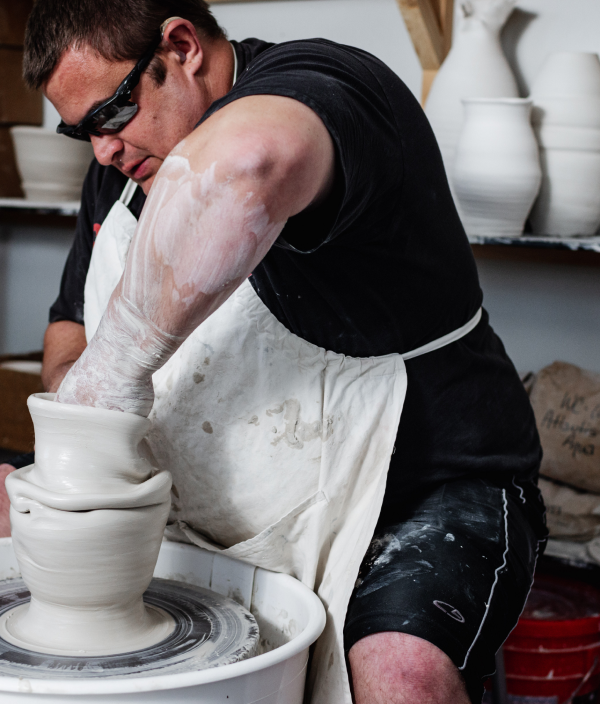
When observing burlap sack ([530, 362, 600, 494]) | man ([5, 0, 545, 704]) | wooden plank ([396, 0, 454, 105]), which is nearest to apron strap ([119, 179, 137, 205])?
man ([5, 0, 545, 704])

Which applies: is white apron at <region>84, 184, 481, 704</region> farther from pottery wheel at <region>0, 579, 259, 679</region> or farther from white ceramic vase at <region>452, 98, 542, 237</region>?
white ceramic vase at <region>452, 98, 542, 237</region>

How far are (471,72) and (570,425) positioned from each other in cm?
87

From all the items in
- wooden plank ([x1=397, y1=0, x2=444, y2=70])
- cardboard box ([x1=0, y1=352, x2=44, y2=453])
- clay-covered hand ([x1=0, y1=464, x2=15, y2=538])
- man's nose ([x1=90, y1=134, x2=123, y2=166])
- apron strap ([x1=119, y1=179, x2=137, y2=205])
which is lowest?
cardboard box ([x1=0, y1=352, x2=44, y2=453])

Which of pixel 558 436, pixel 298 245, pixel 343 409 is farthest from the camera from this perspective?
pixel 558 436

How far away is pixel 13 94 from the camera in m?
2.60

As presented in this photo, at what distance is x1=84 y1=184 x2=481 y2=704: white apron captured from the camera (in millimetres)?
954

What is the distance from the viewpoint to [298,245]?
75 cm

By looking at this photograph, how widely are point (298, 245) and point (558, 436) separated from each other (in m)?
1.27

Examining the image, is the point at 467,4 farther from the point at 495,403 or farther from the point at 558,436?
the point at 495,403

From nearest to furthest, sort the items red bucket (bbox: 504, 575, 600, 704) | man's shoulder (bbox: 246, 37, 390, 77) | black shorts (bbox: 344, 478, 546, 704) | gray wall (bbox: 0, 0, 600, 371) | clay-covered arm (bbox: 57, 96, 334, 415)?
clay-covered arm (bbox: 57, 96, 334, 415) < man's shoulder (bbox: 246, 37, 390, 77) < black shorts (bbox: 344, 478, 546, 704) < red bucket (bbox: 504, 575, 600, 704) < gray wall (bbox: 0, 0, 600, 371)

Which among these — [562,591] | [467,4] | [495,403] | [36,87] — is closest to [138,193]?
[36,87]

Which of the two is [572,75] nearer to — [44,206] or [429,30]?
[429,30]

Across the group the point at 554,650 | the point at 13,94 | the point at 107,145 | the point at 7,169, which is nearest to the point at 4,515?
the point at 107,145

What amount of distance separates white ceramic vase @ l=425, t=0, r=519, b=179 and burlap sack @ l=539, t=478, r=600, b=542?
2.67 ft
